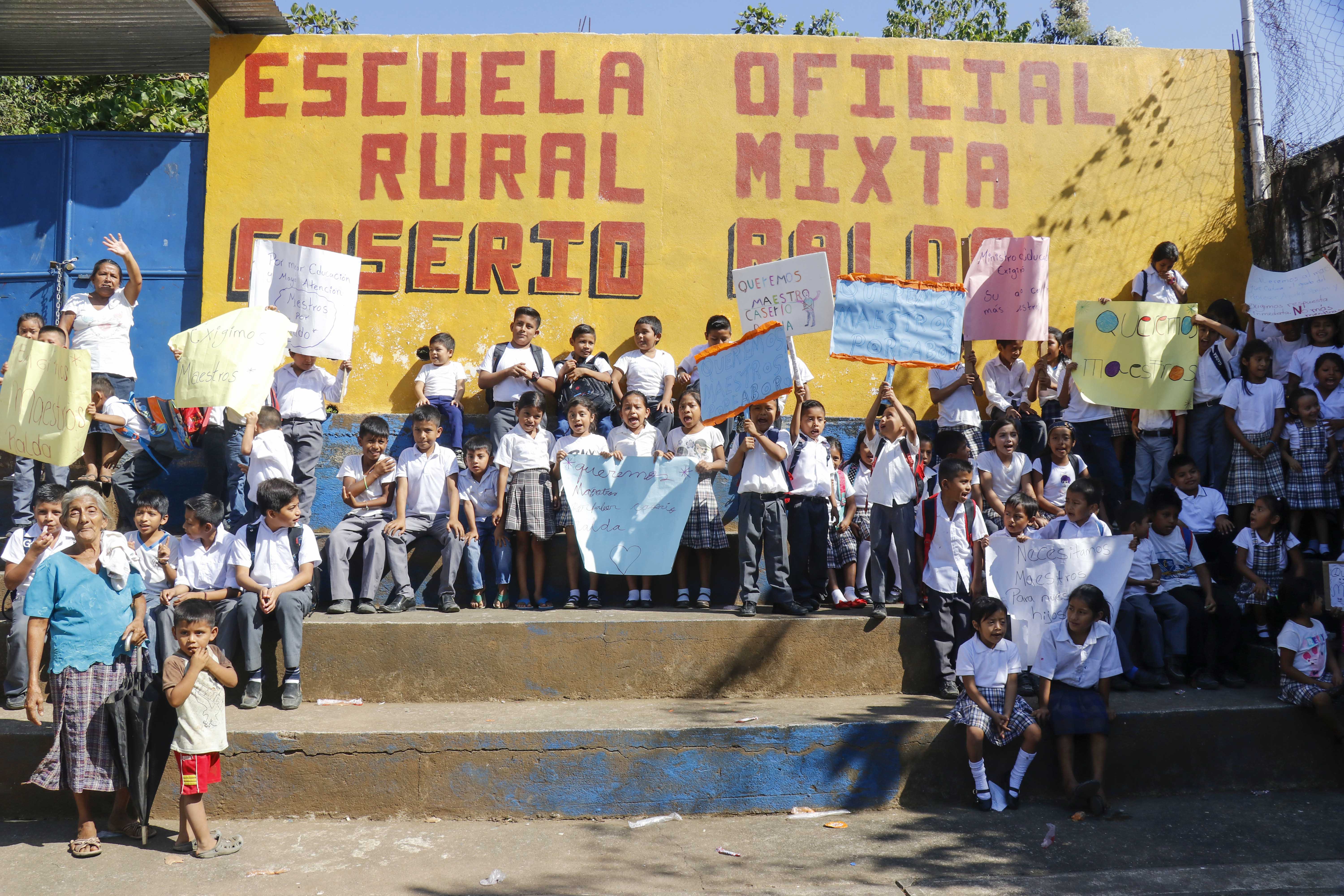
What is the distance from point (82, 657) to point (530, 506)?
2824mm

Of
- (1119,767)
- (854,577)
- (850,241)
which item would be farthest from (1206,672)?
(850,241)

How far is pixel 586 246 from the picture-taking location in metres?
9.70

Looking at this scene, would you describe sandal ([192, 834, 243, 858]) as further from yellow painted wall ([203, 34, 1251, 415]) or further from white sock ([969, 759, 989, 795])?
yellow painted wall ([203, 34, 1251, 415])

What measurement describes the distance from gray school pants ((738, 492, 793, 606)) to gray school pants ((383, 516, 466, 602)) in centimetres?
190

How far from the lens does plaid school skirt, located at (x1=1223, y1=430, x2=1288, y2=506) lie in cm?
731

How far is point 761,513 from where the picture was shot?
6.82 metres

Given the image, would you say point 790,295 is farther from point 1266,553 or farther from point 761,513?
point 1266,553

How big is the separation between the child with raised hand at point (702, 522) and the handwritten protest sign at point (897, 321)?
1095mm

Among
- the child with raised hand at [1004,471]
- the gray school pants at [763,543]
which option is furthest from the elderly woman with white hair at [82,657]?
the child with raised hand at [1004,471]

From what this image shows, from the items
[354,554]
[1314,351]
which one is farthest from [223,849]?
[1314,351]

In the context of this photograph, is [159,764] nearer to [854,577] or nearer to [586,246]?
[854,577]

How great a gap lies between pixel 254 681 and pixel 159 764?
78cm

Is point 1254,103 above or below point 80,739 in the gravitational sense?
above

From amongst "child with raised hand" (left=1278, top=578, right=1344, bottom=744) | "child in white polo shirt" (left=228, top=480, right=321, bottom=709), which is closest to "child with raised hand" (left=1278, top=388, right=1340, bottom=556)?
"child with raised hand" (left=1278, top=578, right=1344, bottom=744)
